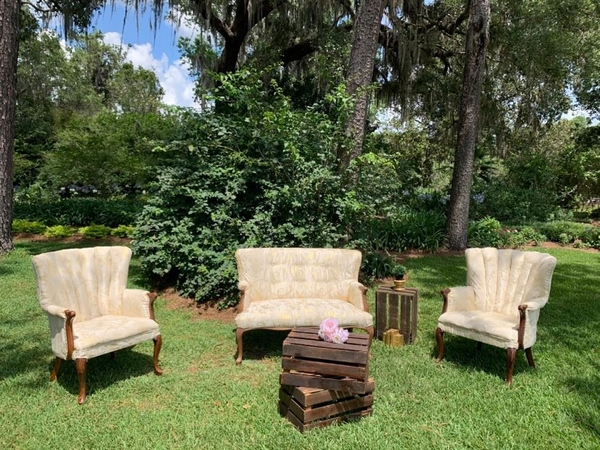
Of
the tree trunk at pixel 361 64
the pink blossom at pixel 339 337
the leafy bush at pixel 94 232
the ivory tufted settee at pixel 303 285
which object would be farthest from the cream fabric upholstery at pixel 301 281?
the leafy bush at pixel 94 232

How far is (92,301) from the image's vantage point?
10.5ft

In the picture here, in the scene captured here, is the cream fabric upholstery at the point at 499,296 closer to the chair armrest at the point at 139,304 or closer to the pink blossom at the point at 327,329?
the pink blossom at the point at 327,329

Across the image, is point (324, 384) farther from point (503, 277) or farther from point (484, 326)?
point (503, 277)

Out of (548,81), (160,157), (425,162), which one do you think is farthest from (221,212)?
A: (425,162)

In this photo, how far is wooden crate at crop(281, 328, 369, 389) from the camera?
92.2 inches

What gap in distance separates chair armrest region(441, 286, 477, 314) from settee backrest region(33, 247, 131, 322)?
2.64 meters

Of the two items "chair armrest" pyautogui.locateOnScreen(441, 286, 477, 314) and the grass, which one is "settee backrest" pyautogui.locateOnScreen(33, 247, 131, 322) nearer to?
the grass

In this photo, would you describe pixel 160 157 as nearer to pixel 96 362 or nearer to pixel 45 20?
pixel 96 362

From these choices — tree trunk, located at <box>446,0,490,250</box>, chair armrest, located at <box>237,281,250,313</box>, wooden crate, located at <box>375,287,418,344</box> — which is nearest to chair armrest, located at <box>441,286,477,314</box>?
wooden crate, located at <box>375,287,418,344</box>

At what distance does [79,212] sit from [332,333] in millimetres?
8762

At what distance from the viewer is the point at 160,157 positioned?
18.4 feet

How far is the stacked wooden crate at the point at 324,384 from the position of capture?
2309mm

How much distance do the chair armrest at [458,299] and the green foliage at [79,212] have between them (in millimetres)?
7585

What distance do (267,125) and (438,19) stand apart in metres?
6.83
